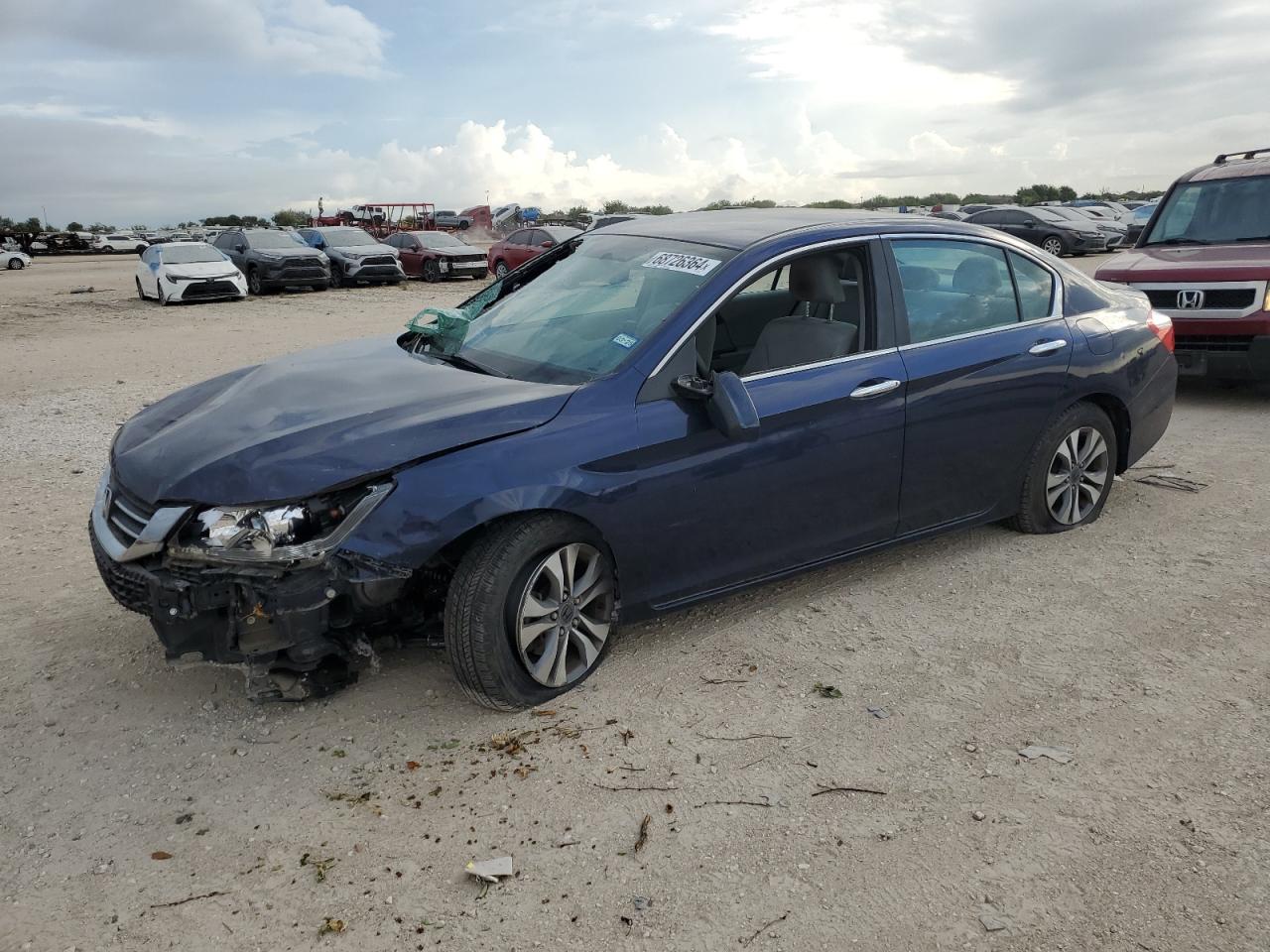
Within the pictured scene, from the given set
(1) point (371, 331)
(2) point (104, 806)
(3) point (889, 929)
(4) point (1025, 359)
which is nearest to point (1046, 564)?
(4) point (1025, 359)

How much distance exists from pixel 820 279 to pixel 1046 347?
1.29m

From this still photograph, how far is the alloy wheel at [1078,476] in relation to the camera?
5.23 metres

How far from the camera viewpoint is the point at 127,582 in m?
3.45

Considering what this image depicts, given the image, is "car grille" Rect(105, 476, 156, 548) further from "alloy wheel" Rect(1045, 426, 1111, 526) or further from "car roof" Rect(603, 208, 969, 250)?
"alloy wheel" Rect(1045, 426, 1111, 526)

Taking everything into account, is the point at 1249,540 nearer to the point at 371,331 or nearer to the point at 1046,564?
the point at 1046,564

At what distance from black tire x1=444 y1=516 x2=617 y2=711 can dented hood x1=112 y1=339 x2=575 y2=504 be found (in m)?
0.36

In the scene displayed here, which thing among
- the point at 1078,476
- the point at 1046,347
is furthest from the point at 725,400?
the point at 1078,476

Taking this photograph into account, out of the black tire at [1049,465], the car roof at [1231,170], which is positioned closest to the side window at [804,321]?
the black tire at [1049,465]

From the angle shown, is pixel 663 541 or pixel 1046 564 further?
pixel 1046 564

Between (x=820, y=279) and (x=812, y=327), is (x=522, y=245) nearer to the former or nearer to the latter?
(x=820, y=279)

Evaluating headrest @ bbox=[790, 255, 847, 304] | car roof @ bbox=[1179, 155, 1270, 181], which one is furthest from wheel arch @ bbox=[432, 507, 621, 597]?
car roof @ bbox=[1179, 155, 1270, 181]

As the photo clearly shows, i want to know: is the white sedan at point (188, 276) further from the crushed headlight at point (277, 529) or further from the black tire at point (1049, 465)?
the crushed headlight at point (277, 529)

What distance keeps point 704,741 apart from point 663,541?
0.77m

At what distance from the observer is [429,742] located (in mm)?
3508
